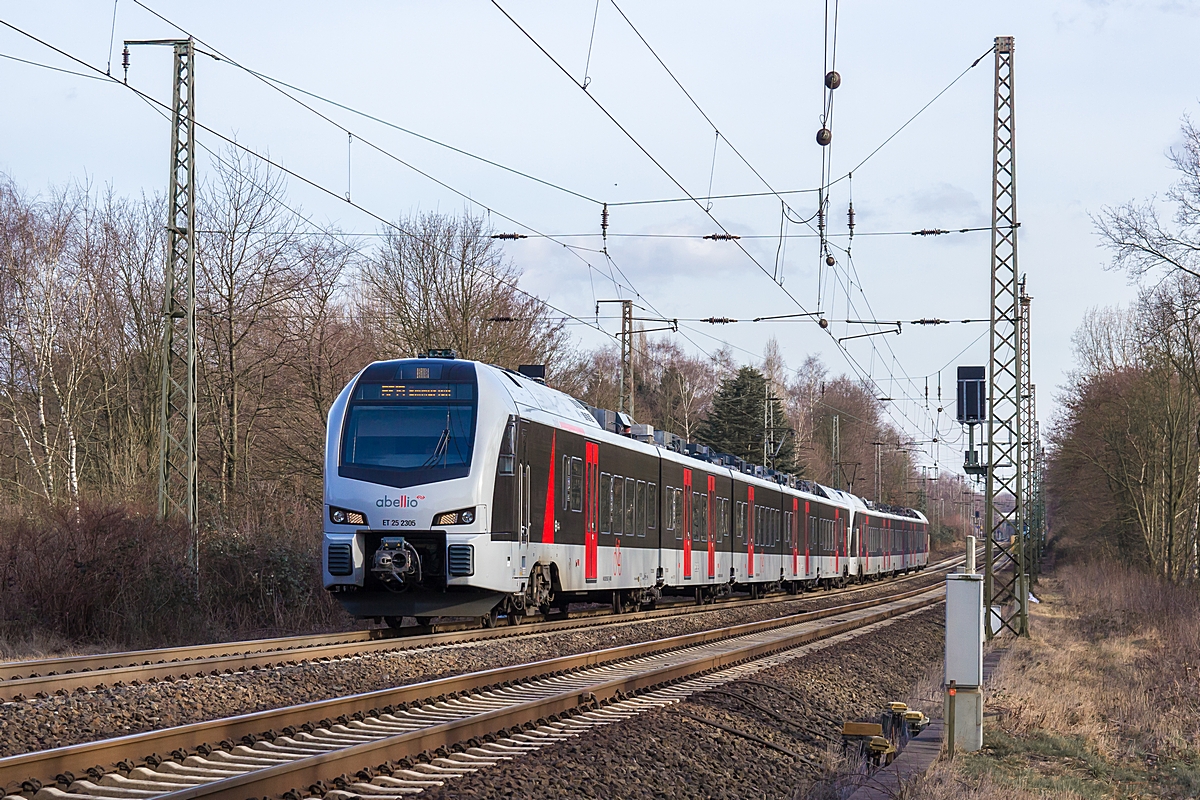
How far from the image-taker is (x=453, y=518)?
15719mm

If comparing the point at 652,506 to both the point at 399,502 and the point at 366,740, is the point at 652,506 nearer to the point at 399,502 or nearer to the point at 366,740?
the point at 399,502

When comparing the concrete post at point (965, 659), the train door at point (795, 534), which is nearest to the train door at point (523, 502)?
the concrete post at point (965, 659)

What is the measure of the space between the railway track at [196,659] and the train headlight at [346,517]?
142cm

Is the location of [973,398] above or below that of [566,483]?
above

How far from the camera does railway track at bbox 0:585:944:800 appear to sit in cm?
687

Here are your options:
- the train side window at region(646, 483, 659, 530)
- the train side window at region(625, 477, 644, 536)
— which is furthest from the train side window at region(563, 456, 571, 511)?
the train side window at region(646, 483, 659, 530)

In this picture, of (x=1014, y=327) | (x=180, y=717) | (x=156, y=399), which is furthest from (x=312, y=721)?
(x=156, y=399)

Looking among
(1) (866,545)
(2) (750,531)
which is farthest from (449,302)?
(1) (866,545)

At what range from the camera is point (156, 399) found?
106 feet

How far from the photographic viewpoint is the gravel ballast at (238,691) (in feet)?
28.7

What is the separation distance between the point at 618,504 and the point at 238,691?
11444 millimetres

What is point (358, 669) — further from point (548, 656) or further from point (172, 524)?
point (172, 524)

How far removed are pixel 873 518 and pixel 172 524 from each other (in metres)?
39.5

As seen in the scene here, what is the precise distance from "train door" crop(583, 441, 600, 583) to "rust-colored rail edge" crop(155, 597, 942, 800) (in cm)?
469
